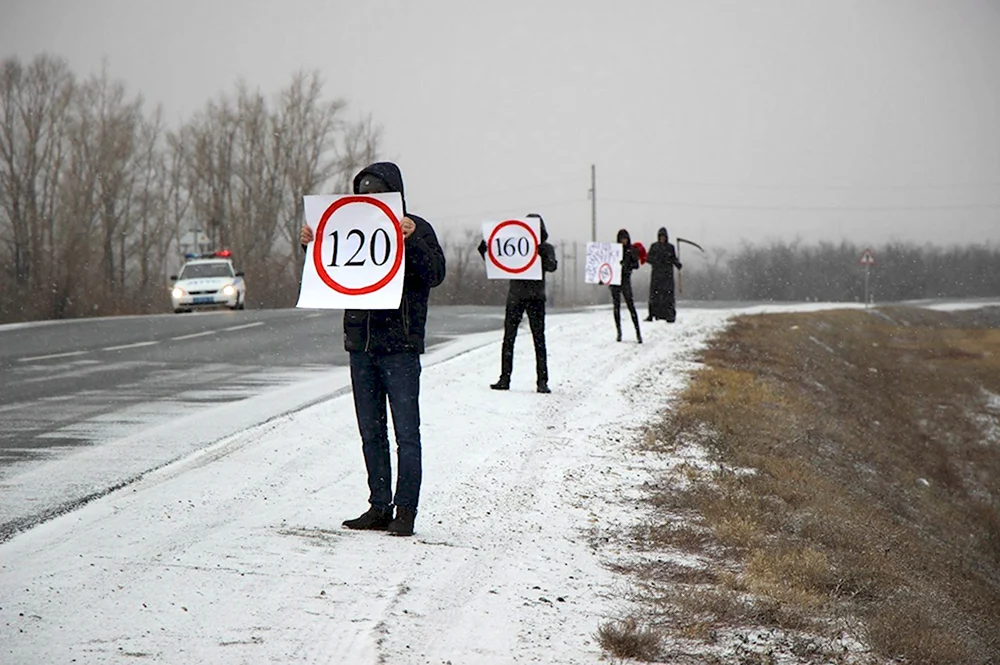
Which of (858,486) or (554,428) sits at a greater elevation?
(554,428)

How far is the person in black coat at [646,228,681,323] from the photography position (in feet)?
94.6

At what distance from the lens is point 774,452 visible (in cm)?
1348

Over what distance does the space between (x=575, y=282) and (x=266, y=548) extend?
104 meters

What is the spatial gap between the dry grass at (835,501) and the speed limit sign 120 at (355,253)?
7.27ft

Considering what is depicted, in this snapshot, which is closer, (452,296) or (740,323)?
(740,323)

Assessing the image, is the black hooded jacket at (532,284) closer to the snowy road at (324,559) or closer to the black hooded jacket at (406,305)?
the snowy road at (324,559)

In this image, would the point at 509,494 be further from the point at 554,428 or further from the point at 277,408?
the point at 277,408

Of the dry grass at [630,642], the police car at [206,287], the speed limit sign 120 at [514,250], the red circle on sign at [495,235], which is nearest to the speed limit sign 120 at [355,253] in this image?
the dry grass at [630,642]

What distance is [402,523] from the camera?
24.2 feet

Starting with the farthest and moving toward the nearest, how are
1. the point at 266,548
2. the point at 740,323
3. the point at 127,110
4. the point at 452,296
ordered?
the point at 452,296, the point at 127,110, the point at 740,323, the point at 266,548

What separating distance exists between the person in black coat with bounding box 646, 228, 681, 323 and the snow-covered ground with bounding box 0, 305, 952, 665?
1686 centimetres

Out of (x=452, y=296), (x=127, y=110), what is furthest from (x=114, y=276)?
(x=452, y=296)

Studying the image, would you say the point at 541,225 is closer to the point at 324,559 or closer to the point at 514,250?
the point at 514,250

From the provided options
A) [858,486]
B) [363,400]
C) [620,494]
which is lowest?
[858,486]
